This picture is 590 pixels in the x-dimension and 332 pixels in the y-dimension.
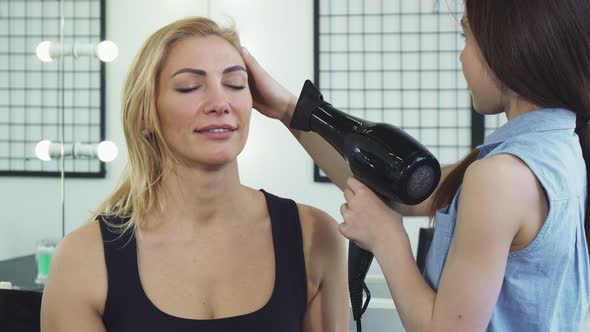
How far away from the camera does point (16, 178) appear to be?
203 centimetres

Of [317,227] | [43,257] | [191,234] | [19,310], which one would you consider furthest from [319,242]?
[43,257]

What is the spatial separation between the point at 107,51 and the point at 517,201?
1.87m

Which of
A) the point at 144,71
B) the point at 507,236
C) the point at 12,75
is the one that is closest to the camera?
the point at 507,236

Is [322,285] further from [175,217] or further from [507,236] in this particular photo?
[507,236]

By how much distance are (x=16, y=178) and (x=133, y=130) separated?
0.84 m

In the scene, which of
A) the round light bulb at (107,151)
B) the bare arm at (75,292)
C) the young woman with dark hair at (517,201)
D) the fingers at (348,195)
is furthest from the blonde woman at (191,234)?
the round light bulb at (107,151)

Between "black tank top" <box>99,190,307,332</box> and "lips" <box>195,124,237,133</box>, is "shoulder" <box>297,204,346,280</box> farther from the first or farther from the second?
"lips" <box>195,124,237,133</box>

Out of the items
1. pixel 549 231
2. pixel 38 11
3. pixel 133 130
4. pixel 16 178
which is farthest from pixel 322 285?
pixel 38 11

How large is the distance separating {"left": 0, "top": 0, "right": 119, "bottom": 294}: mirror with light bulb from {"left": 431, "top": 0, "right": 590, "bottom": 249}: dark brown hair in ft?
4.98

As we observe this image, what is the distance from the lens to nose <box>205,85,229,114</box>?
4.17 feet

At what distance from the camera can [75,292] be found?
125 centimetres

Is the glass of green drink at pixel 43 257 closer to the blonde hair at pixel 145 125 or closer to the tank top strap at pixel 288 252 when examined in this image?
the blonde hair at pixel 145 125

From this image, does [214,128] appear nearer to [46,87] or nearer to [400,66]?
[46,87]

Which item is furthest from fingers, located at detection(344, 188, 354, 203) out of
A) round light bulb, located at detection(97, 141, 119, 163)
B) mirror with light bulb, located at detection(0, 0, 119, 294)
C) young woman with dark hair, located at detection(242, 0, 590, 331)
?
round light bulb, located at detection(97, 141, 119, 163)
